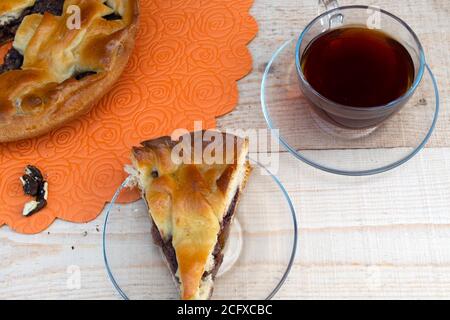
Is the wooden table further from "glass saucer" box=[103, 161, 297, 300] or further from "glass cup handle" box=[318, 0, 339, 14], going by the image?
"glass cup handle" box=[318, 0, 339, 14]

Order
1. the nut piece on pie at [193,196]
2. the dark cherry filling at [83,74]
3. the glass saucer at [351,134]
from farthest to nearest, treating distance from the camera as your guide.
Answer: the dark cherry filling at [83,74]
the glass saucer at [351,134]
the nut piece on pie at [193,196]

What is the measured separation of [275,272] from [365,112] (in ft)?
1.37

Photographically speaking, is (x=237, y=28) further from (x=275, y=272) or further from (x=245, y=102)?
(x=275, y=272)

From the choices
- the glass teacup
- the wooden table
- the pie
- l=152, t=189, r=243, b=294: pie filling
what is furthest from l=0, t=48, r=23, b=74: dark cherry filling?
the glass teacup

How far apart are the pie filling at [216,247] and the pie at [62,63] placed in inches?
16.4

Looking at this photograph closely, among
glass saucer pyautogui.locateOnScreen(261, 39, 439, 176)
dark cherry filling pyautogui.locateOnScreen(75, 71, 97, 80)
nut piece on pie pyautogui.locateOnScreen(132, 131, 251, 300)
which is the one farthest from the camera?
dark cherry filling pyautogui.locateOnScreen(75, 71, 97, 80)

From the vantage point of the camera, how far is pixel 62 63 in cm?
157

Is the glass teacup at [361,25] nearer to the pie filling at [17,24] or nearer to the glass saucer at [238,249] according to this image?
the glass saucer at [238,249]

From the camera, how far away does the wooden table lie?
1.36 meters

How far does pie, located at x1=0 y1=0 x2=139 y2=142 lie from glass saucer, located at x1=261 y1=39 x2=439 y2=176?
16.7 inches

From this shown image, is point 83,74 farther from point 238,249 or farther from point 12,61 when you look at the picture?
point 238,249

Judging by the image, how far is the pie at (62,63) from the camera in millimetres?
1501

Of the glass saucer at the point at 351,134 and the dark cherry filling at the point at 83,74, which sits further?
the dark cherry filling at the point at 83,74

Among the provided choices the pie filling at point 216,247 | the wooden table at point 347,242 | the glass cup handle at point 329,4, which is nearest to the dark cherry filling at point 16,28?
the wooden table at point 347,242
